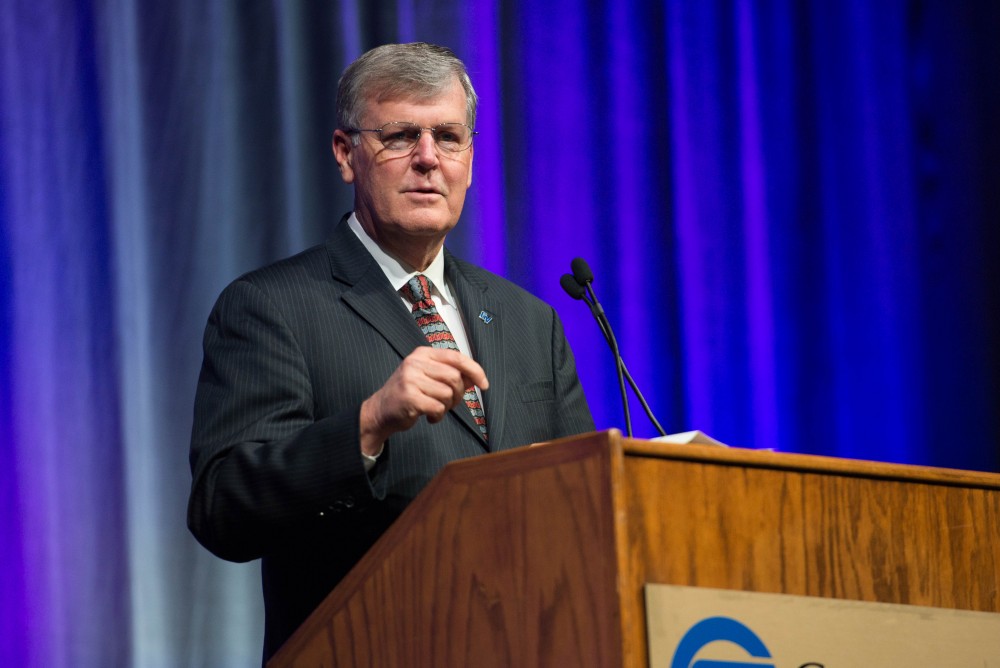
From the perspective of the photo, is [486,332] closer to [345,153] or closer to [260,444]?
[345,153]

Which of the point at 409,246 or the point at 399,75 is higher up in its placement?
the point at 399,75

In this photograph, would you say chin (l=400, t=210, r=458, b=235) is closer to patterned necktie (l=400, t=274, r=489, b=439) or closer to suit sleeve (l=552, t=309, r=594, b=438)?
patterned necktie (l=400, t=274, r=489, b=439)

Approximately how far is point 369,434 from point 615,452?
0.55 m

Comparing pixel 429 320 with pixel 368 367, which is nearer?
pixel 368 367

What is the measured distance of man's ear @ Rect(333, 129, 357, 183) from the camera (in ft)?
8.01

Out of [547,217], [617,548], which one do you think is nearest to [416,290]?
[617,548]

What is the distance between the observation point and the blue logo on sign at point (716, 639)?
1.28m

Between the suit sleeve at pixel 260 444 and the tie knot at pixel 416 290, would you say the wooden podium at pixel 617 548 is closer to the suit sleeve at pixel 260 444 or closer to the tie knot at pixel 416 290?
the suit sleeve at pixel 260 444

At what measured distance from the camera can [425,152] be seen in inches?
91.7

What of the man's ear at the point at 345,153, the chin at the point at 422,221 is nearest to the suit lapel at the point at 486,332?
the chin at the point at 422,221

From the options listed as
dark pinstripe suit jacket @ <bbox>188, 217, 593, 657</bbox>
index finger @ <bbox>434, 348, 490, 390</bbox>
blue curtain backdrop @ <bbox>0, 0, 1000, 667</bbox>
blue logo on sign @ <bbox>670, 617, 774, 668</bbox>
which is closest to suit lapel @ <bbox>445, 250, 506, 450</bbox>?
dark pinstripe suit jacket @ <bbox>188, 217, 593, 657</bbox>

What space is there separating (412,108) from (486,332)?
0.45 meters

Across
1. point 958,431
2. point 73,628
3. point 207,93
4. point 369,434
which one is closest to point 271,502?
point 369,434

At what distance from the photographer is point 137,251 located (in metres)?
3.29
